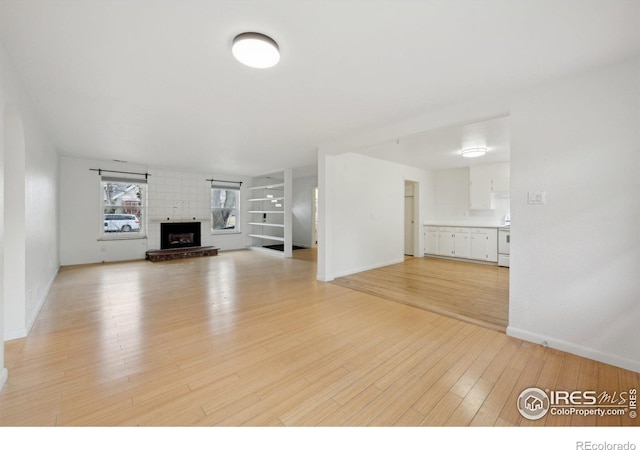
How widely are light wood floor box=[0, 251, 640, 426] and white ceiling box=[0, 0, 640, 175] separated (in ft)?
7.97

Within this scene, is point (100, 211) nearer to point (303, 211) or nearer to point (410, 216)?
point (303, 211)

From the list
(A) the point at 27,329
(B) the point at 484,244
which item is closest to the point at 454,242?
(B) the point at 484,244

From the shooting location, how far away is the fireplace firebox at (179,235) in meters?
7.29

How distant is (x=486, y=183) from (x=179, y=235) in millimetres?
8330

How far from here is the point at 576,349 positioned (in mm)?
2268

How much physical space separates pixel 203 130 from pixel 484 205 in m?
6.46

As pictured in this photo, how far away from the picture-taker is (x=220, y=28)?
174 centimetres

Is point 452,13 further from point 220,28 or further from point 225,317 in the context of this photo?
point 225,317

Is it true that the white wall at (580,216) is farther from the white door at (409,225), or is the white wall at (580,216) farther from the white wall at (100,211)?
the white wall at (100,211)

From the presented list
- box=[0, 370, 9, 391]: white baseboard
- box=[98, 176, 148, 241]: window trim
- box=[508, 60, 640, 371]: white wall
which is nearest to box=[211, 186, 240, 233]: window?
box=[98, 176, 148, 241]: window trim

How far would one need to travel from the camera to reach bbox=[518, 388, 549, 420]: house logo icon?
1.57 m

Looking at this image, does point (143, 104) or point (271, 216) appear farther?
Answer: point (271, 216)
